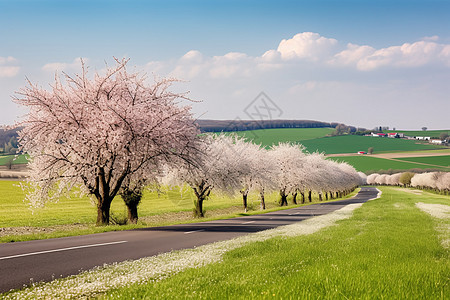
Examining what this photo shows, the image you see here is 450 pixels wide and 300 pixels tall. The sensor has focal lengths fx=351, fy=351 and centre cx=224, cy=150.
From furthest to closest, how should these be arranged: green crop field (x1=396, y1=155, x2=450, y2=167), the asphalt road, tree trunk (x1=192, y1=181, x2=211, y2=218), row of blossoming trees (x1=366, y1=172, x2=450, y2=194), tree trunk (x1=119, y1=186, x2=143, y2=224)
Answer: green crop field (x1=396, y1=155, x2=450, y2=167)
row of blossoming trees (x1=366, y1=172, x2=450, y2=194)
tree trunk (x1=192, y1=181, x2=211, y2=218)
tree trunk (x1=119, y1=186, x2=143, y2=224)
the asphalt road

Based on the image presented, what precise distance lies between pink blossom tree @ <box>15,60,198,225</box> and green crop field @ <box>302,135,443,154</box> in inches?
5465

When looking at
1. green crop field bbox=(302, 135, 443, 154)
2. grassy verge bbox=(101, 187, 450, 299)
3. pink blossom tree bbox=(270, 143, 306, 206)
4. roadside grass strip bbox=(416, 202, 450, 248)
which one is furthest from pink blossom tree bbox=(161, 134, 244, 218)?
green crop field bbox=(302, 135, 443, 154)

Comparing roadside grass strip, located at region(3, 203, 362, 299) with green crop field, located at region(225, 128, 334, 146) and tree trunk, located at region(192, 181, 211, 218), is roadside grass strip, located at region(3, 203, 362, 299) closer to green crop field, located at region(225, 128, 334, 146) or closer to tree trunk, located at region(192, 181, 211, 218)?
tree trunk, located at region(192, 181, 211, 218)

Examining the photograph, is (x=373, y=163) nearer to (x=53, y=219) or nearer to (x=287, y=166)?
(x=287, y=166)

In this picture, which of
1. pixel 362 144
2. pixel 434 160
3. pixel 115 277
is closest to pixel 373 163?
pixel 362 144

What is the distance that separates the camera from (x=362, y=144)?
183250 millimetres

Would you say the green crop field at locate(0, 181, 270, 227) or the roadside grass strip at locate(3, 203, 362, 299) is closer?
the roadside grass strip at locate(3, 203, 362, 299)

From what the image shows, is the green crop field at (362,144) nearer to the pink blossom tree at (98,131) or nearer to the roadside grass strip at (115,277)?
the pink blossom tree at (98,131)

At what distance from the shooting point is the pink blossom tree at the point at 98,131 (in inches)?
805

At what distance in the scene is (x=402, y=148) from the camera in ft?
597

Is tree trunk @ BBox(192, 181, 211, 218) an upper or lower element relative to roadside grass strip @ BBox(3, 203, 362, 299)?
lower

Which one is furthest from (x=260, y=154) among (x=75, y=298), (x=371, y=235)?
(x=75, y=298)

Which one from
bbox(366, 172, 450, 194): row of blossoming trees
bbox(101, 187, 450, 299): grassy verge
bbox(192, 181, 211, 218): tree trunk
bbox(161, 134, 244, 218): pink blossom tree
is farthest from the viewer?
bbox(366, 172, 450, 194): row of blossoming trees

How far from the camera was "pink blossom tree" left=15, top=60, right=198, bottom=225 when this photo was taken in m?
20.5
